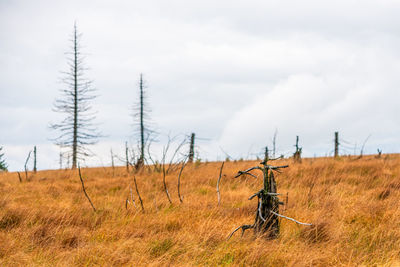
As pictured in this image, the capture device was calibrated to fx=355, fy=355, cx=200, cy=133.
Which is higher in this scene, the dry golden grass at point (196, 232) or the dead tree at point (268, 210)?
the dead tree at point (268, 210)

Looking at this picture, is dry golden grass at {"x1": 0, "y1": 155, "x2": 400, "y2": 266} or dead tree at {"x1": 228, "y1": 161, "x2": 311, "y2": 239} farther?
dead tree at {"x1": 228, "y1": 161, "x2": 311, "y2": 239}

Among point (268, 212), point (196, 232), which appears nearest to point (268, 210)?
point (268, 212)

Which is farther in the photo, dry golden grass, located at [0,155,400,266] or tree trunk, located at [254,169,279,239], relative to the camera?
tree trunk, located at [254,169,279,239]

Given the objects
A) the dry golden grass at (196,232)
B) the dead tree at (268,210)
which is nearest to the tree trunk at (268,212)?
the dead tree at (268,210)

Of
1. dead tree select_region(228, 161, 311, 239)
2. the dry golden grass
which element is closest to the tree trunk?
dead tree select_region(228, 161, 311, 239)

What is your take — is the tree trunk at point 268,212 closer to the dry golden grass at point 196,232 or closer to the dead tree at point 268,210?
the dead tree at point 268,210

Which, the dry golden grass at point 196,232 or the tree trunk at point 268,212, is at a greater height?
the tree trunk at point 268,212

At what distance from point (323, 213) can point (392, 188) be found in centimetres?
236

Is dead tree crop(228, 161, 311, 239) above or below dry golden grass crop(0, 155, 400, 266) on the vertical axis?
above

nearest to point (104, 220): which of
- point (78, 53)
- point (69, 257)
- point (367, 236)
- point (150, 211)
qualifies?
point (150, 211)

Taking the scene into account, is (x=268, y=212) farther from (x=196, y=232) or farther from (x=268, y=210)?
(x=196, y=232)

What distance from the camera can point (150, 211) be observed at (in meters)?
5.61

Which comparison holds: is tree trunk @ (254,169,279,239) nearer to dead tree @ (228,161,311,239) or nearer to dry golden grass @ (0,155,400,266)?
dead tree @ (228,161,311,239)

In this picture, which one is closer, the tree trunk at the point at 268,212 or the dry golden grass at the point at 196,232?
the dry golden grass at the point at 196,232
